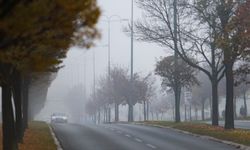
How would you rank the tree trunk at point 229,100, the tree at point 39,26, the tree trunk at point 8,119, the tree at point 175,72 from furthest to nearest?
the tree at point 175,72, the tree trunk at point 229,100, the tree trunk at point 8,119, the tree at point 39,26

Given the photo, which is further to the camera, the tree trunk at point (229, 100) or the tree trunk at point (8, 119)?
the tree trunk at point (229, 100)

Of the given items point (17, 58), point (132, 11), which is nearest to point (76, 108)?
point (132, 11)

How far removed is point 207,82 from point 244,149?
5304 centimetres

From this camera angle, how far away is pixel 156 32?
36.3m

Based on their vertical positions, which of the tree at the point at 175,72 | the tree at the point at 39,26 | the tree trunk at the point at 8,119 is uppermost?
the tree at the point at 175,72

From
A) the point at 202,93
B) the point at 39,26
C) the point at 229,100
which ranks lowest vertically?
the point at 39,26

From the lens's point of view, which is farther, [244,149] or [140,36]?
[140,36]

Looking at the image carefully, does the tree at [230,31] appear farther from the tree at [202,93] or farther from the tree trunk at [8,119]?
the tree at [202,93]

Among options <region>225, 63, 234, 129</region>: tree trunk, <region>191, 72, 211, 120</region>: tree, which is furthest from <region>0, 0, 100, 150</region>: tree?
<region>191, 72, 211, 120</region>: tree

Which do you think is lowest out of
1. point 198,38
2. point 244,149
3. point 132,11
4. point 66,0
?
point 244,149

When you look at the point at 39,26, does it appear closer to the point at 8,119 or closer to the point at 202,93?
the point at 8,119

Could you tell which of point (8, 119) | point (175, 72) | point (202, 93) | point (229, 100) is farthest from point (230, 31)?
point (202, 93)

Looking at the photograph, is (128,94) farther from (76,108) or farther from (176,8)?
(76,108)

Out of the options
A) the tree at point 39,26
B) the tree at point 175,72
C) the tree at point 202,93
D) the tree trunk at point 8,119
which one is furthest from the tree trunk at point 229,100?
the tree at point 202,93
